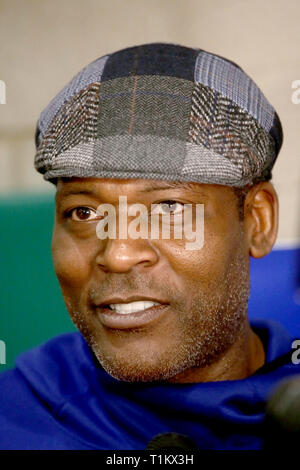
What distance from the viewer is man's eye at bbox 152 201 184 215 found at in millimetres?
987

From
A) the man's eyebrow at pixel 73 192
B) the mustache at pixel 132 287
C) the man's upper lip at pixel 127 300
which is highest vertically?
the man's eyebrow at pixel 73 192

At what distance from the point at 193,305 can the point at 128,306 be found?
0.12 m

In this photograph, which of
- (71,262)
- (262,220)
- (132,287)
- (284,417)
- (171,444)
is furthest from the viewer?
(262,220)

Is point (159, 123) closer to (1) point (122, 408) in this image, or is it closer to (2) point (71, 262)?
(2) point (71, 262)

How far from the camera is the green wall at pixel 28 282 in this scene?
1.84 m

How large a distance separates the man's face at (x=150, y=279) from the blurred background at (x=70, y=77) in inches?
24.6

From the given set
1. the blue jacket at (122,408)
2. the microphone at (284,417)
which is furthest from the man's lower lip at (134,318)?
the microphone at (284,417)

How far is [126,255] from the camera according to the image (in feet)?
2.98

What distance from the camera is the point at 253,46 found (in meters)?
1.65

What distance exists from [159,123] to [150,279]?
27 centimetres

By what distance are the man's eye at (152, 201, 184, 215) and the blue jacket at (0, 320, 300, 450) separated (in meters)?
0.33

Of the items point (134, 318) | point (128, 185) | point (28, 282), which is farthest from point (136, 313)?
point (28, 282)

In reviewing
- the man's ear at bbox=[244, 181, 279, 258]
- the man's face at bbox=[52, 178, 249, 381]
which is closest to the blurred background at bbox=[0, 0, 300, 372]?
the man's ear at bbox=[244, 181, 279, 258]

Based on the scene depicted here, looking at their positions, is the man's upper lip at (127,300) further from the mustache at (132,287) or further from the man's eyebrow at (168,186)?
the man's eyebrow at (168,186)
